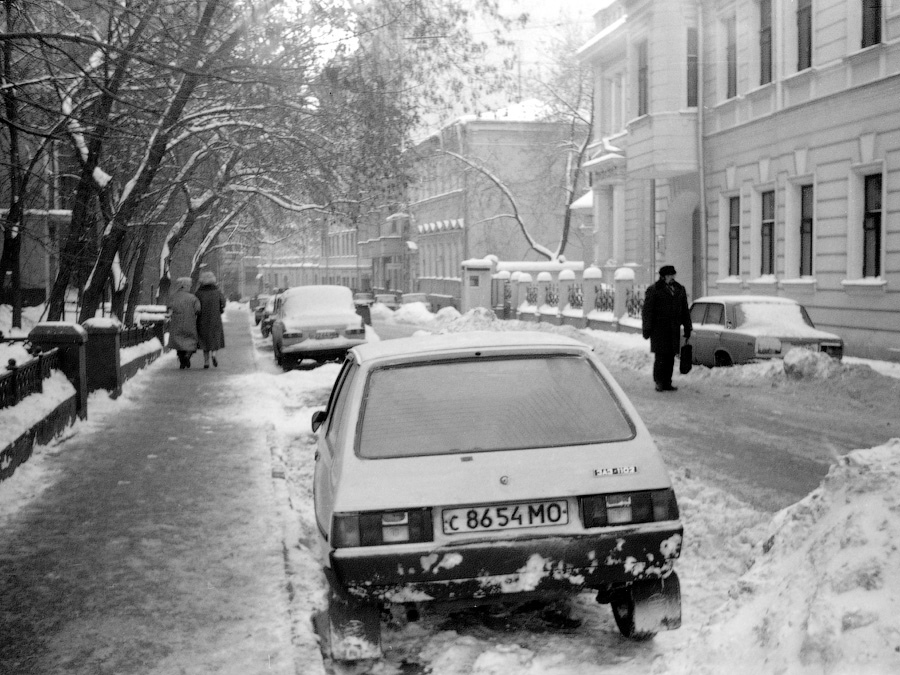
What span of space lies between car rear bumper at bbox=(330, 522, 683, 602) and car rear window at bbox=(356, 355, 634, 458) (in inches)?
16.9

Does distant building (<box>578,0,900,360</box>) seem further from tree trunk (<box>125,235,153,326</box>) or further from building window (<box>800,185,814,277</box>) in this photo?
tree trunk (<box>125,235,153,326</box>)

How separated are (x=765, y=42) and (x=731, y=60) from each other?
2.06 m

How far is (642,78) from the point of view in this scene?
102 ft

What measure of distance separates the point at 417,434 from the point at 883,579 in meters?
1.95

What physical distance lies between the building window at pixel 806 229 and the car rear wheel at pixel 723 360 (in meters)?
6.03

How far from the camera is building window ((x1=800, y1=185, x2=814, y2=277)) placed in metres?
23.1

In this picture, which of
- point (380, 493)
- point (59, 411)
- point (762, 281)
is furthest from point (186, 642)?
point (762, 281)

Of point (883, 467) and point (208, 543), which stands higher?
point (883, 467)

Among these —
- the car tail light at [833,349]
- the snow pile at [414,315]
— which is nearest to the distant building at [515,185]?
the snow pile at [414,315]

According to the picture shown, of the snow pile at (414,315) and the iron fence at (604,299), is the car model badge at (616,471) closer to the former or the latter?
the iron fence at (604,299)

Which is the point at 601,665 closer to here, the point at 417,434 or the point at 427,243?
the point at 417,434

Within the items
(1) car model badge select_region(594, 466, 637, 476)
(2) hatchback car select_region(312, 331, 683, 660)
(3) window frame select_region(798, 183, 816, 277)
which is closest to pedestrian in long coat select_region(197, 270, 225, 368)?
(3) window frame select_region(798, 183, 816, 277)

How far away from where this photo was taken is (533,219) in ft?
200

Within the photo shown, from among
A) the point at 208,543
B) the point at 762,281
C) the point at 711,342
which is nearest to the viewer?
the point at 208,543
